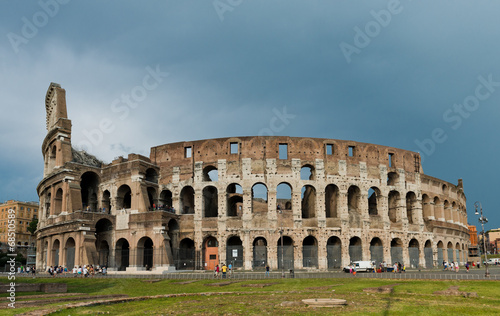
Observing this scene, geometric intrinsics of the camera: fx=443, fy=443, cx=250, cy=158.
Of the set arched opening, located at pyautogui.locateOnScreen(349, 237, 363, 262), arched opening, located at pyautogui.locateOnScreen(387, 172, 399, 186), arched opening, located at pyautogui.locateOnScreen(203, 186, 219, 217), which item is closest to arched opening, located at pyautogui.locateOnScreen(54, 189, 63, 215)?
arched opening, located at pyautogui.locateOnScreen(203, 186, 219, 217)

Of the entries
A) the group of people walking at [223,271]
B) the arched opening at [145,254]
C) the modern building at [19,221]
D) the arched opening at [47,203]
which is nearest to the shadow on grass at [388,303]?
the group of people walking at [223,271]

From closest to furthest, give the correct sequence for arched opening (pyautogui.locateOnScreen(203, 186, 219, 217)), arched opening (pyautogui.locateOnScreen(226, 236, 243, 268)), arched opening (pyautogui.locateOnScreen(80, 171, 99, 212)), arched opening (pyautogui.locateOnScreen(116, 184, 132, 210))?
arched opening (pyautogui.locateOnScreen(226, 236, 243, 268)), arched opening (pyautogui.locateOnScreen(116, 184, 132, 210)), arched opening (pyautogui.locateOnScreen(203, 186, 219, 217)), arched opening (pyautogui.locateOnScreen(80, 171, 99, 212))

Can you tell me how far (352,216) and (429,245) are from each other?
42.2 feet

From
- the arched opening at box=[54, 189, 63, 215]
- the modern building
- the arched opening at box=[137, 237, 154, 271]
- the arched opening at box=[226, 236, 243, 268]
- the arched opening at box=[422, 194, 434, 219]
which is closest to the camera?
the arched opening at box=[137, 237, 154, 271]

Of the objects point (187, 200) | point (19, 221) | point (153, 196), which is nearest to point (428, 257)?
point (187, 200)

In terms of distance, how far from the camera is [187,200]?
46781 mm

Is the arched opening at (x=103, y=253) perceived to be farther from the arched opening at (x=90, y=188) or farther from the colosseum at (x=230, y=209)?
the arched opening at (x=90, y=188)

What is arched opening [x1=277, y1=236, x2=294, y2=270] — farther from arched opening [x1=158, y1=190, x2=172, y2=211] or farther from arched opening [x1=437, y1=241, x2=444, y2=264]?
arched opening [x1=437, y1=241, x2=444, y2=264]

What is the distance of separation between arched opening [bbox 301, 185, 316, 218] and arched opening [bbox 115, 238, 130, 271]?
19.2 metres

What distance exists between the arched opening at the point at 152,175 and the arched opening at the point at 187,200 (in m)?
3.21

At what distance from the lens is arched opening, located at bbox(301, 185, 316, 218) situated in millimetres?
45750

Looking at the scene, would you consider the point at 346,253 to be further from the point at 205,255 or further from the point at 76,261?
the point at 76,261

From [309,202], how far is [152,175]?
1696cm

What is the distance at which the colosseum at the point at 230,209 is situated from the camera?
41.8m
